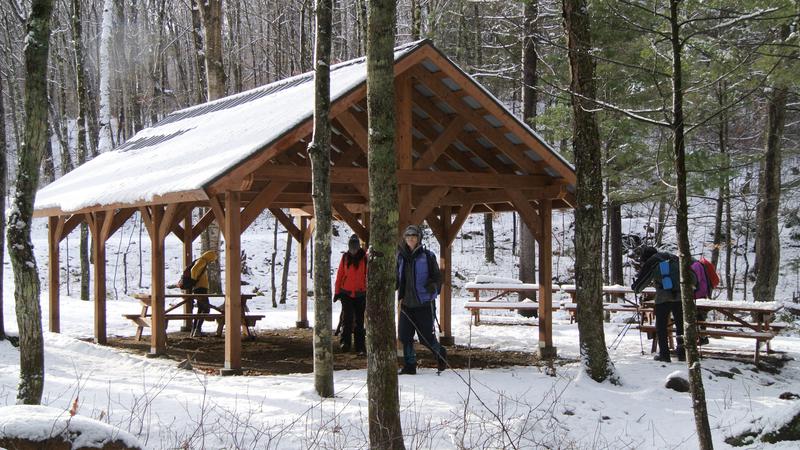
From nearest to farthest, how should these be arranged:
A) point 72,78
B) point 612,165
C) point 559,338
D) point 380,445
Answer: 1. point 380,445
2. point 559,338
3. point 612,165
4. point 72,78

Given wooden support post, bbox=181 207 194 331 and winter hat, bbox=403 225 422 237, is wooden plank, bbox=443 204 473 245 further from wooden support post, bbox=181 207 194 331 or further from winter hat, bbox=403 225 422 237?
wooden support post, bbox=181 207 194 331

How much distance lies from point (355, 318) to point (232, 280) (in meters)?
2.86

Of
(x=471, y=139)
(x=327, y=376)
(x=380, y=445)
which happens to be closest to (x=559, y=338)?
(x=471, y=139)

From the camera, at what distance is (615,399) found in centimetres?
847

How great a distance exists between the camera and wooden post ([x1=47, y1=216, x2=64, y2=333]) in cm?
1360

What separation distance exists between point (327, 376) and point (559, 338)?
6.83 m

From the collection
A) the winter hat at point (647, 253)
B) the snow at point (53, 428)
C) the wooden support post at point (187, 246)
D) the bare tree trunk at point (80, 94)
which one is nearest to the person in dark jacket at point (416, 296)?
the winter hat at point (647, 253)

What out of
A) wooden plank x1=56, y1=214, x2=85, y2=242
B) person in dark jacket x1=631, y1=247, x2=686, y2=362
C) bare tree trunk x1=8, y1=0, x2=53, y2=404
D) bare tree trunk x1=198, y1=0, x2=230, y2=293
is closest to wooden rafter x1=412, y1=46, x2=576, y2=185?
person in dark jacket x1=631, y1=247, x2=686, y2=362

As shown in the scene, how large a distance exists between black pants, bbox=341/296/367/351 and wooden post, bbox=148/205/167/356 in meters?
2.68

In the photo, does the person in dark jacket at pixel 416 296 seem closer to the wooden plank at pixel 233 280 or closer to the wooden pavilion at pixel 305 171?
the wooden pavilion at pixel 305 171

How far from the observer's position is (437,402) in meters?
7.66

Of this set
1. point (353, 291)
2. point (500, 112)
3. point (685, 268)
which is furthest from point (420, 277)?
point (685, 268)

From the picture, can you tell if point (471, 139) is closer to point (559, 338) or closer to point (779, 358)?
point (559, 338)

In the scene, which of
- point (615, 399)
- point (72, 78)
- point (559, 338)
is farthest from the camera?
point (72, 78)
